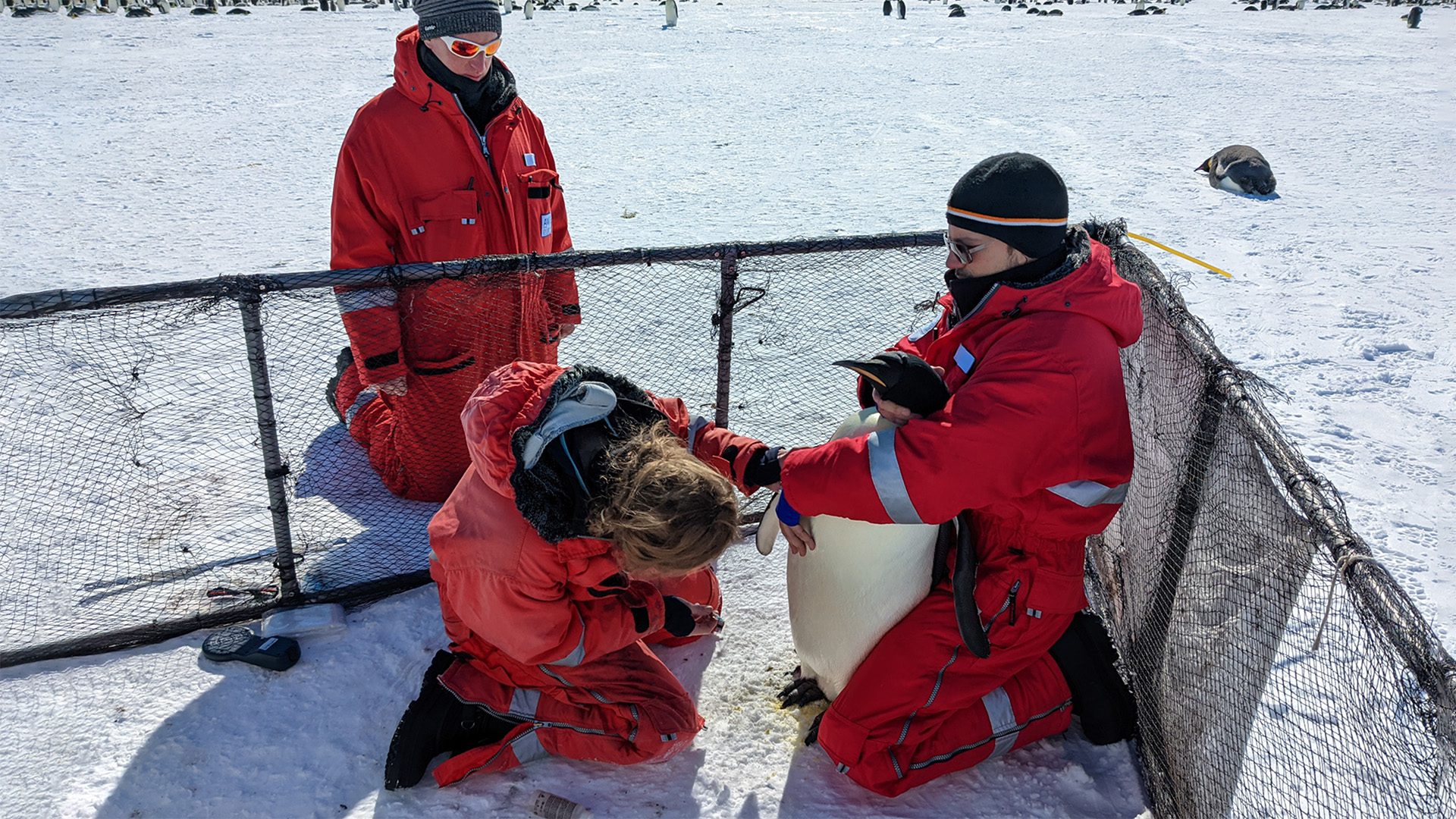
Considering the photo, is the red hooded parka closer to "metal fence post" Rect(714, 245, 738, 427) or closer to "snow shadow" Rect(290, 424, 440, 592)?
"metal fence post" Rect(714, 245, 738, 427)

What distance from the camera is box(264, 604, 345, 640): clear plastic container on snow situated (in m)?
2.84

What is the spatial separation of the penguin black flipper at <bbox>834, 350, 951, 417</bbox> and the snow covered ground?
1.02m

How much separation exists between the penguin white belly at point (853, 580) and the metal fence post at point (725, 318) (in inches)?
30.4

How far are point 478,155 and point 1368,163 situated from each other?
9184 millimetres

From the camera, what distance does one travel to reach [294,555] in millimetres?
3193

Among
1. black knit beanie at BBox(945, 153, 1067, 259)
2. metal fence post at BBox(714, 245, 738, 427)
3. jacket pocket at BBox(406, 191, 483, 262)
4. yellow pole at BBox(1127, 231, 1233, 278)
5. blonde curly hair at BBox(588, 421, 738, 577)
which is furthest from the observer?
yellow pole at BBox(1127, 231, 1233, 278)

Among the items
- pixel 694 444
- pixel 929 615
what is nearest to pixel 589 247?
pixel 694 444

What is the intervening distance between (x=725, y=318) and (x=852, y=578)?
3.55 feet

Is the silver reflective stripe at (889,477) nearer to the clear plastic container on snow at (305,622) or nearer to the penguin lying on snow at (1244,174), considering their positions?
the clear plastic container on snow at (305,622)

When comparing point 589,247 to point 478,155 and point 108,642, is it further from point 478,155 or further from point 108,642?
point 108,642

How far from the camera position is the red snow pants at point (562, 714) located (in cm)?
246

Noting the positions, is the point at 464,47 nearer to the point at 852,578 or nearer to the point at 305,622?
the point at 305,622

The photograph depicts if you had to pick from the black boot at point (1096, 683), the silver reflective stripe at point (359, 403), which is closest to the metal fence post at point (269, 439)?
the silver reflective stripe at point (359, 403)

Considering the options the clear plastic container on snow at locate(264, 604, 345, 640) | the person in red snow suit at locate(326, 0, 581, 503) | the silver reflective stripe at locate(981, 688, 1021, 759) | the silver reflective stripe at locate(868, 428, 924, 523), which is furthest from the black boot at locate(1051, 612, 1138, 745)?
the clear plastic container on snow at locate(264, 604, 345, 640)
